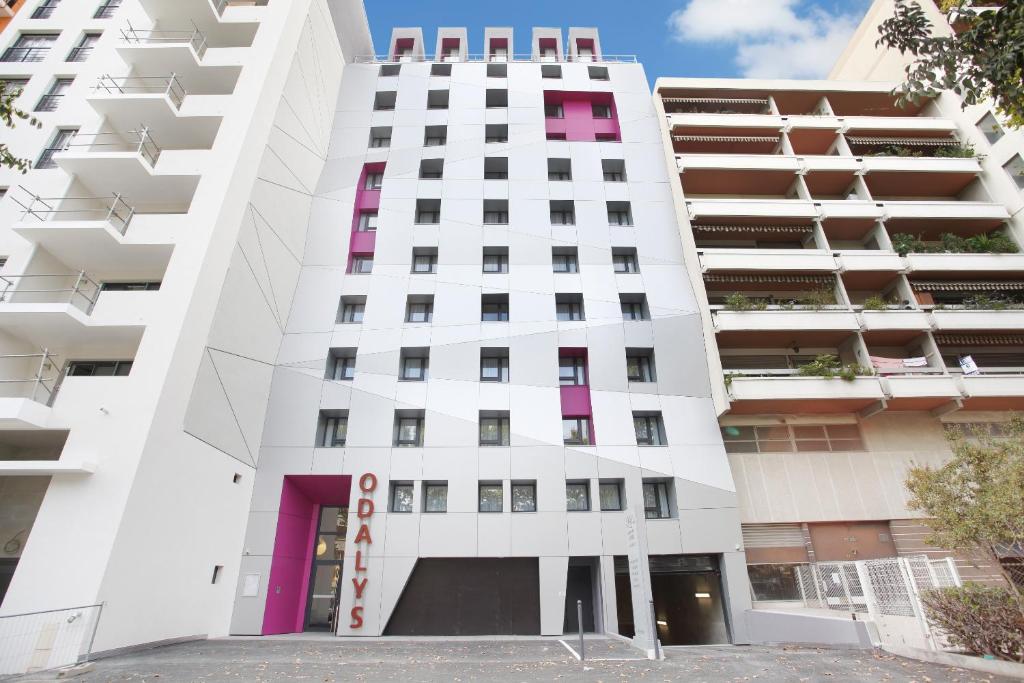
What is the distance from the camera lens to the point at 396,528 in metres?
17.9

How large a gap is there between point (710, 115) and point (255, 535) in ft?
90.6

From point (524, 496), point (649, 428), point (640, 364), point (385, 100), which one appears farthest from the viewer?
point (385, 100)

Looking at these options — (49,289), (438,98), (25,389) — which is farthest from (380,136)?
(25,389)

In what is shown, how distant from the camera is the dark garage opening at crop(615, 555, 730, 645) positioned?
725 inches

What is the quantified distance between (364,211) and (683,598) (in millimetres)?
22121

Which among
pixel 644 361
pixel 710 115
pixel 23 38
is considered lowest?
pixel 644 361

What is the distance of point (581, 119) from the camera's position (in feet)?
91.4

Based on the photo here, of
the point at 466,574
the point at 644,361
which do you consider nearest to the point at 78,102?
the point at 466,574

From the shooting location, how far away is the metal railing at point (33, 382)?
14.9 meters

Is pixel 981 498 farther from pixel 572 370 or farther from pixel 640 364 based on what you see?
pixel 572 370

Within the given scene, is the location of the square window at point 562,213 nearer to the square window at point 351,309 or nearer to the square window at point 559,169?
the square window at point 559,169

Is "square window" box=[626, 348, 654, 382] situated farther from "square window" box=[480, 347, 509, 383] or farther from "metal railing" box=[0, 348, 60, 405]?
"metal railing" box=[0, 348, 60, 405]

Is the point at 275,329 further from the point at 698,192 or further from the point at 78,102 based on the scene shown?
the point at 698,192

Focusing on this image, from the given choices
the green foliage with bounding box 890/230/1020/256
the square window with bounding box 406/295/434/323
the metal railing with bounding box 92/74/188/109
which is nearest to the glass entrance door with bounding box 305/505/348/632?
the square window with bounding box 406/295/434/323
